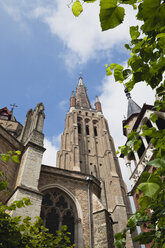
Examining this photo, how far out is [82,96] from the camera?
195 feet

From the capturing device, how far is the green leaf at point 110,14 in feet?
5.28

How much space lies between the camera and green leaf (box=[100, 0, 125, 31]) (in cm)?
161

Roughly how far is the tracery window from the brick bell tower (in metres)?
17.9

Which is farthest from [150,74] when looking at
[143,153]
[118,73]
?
[143,153]

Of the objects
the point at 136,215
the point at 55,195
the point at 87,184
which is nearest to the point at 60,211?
the point at 55,195

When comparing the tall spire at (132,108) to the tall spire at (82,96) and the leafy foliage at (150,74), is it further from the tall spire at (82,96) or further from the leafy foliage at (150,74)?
the tall spire at (82,96)

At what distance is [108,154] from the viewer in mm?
36594

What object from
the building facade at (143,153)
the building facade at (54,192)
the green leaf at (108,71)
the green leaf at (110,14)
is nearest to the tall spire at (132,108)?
the building facade at (143,153)

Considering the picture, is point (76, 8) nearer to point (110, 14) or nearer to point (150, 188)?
point (110, 14)

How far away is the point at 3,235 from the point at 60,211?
702 cm

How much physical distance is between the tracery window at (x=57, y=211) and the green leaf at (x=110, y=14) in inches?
401

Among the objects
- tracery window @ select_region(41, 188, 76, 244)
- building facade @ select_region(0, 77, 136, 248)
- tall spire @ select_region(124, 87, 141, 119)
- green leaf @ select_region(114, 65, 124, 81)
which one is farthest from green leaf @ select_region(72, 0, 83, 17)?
tall spire @ select_region(124, 87, 141, 119)

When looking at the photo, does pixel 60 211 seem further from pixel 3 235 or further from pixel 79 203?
pixel 3 235

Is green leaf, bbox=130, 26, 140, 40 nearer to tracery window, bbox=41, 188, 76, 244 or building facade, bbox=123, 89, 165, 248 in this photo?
building facade, bbox=123, 89, 165, 248
